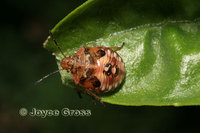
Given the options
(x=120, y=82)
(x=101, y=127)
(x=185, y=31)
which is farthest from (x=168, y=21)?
(x=101, y=127)

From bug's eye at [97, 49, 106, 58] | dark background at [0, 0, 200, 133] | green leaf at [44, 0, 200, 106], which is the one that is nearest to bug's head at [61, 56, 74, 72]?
green leaf at [44, 0, 200, 106]

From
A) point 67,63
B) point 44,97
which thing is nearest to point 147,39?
point 67,63

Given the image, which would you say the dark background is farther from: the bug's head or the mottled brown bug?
the bug's head

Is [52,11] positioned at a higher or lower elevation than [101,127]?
higher

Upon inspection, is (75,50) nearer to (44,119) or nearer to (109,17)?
(109,17)

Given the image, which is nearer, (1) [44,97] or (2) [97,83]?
(2) [97,83]

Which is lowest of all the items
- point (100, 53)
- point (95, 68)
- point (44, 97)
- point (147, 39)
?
point (44, 97)

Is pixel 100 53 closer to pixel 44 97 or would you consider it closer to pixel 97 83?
pixel 97 83
